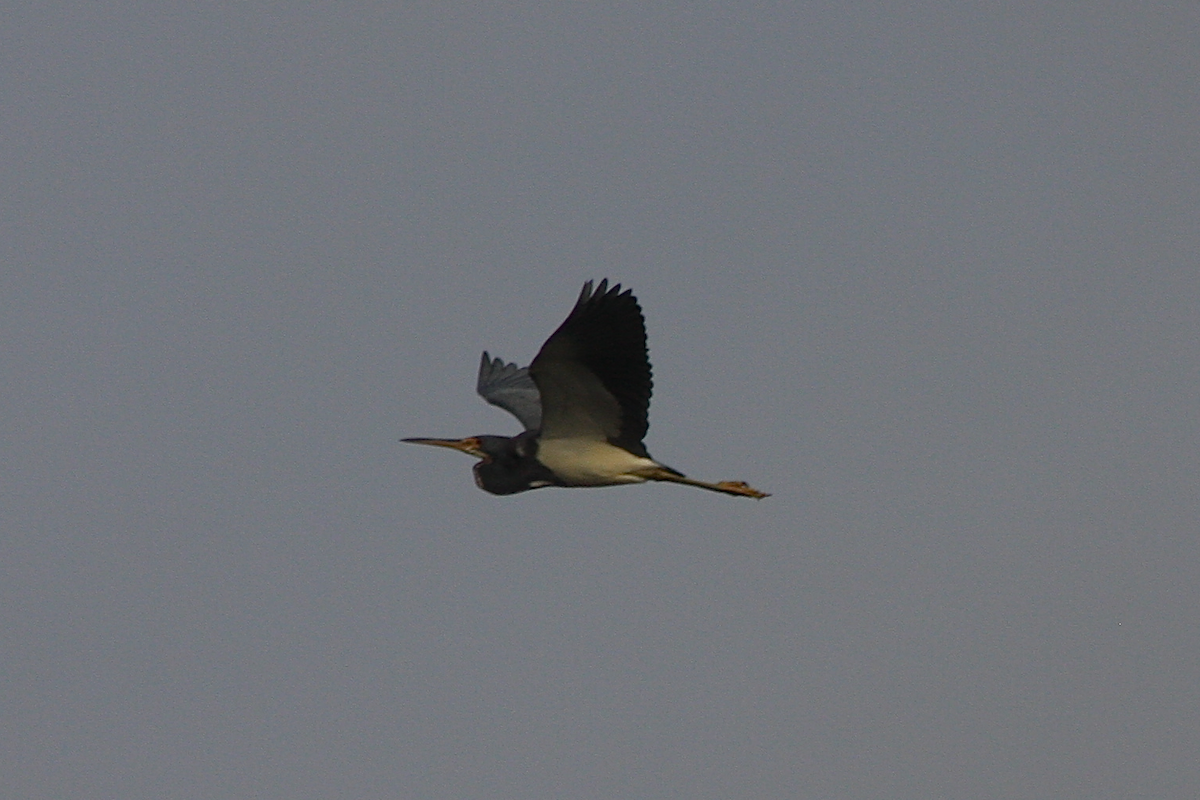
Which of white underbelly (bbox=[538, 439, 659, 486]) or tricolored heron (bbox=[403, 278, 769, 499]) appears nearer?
tricolored heron (bbox=[403, 278, 769, 499])

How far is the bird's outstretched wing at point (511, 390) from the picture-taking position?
70.9 ft

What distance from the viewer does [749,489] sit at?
1950 centimetres

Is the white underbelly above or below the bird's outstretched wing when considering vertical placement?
below

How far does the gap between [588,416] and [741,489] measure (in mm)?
2189

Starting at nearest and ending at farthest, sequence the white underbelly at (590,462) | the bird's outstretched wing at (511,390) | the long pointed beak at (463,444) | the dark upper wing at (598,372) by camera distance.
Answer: the dark upper wing at (598,372) < the white underbelly at (590,462) < the long pointed beak at (463,444) < the bird's outstretched wing at (511,390)

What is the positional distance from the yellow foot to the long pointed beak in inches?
98.3

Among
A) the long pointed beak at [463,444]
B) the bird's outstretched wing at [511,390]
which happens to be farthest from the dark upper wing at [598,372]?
the bird's outstretched wing at [511,390]

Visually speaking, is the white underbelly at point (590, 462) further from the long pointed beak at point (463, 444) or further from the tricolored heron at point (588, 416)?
the long pointed beak at point (463, 444)

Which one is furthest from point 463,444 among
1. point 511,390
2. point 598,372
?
point 598,372

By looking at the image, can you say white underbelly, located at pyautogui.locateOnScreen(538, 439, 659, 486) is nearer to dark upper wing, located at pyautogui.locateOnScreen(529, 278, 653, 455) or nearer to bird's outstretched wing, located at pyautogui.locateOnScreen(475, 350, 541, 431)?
dark upper wing, located at pyautogui.locateOnScreen(529, 278, 653, 455)

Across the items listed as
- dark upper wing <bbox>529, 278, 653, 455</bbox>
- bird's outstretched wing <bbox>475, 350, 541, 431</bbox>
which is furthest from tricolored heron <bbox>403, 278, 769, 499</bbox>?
bird's outstretched wing <bbox>475, 350, 541, 431</bbox>

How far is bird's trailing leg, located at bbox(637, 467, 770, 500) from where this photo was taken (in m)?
18.5

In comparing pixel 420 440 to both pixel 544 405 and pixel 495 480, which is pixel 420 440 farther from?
pixel 544 405

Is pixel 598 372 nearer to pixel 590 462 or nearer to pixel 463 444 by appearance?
pixel 590 462
